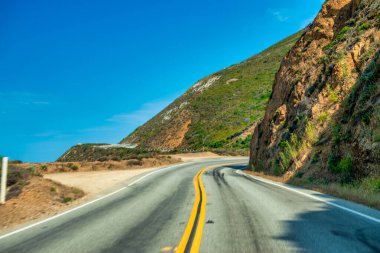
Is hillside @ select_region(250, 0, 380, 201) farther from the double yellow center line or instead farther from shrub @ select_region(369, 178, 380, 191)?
the double yellow center line

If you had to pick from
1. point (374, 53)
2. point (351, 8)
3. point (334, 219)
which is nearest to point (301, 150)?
point (374, 53)

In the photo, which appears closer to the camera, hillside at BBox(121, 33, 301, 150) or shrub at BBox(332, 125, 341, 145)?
shrub at BBox(332, 125, 341, 145)

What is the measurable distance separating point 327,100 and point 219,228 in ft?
50.3

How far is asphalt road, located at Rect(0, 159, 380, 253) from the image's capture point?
512 cm

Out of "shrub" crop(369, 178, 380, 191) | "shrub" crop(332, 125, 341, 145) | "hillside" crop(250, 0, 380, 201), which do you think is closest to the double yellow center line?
"shrub" crop(369, 178, 380, 191)

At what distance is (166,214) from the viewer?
8039 mm

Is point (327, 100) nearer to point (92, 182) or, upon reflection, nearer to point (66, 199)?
point (92, 182)

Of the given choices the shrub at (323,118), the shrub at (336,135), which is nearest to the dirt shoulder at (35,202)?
the shrub at (336,135)

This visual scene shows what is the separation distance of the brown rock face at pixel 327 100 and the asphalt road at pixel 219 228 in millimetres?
5096

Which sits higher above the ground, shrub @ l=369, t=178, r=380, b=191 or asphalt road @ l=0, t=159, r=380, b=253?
shrub @ l=369, t=178, r=380, b=191

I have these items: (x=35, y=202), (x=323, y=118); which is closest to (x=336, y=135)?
(x=323, y=118)

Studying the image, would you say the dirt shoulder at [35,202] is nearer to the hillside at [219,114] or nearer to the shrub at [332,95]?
the shrub at [332,95]

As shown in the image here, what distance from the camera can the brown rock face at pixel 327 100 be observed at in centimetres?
1338

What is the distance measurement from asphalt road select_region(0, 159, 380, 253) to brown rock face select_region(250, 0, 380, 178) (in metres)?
5.10
